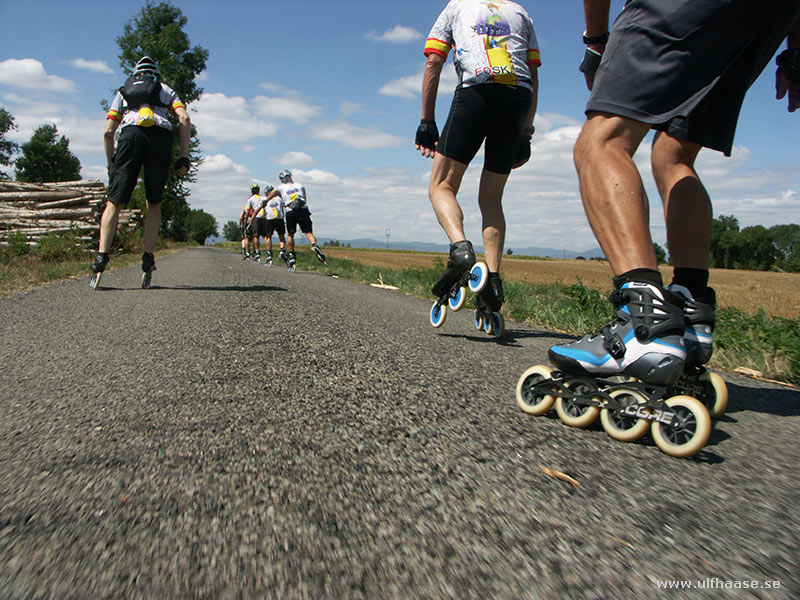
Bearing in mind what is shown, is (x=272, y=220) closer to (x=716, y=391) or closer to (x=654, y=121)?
(x=654, y=121)

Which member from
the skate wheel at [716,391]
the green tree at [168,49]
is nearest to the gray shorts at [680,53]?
the skate wheel at [716,391]

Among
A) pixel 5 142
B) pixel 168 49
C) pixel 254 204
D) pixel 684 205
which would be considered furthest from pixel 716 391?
pixel 5 142

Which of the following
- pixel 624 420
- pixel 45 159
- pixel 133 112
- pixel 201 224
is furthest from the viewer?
pixel 201 224

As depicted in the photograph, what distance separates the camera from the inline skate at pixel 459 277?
2.89 m

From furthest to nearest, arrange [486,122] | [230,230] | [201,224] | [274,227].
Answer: [230,230], [201,224], [274,227], [486,122]

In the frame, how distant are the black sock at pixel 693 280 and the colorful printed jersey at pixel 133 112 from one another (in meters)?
4.99

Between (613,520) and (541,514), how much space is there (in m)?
0.14

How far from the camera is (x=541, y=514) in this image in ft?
3.12

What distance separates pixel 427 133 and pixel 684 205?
1796 mm

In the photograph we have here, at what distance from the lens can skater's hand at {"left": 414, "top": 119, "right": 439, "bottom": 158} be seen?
3330 mm

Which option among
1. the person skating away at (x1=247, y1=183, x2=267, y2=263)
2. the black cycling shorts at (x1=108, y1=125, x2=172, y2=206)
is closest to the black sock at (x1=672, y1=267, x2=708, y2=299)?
the black cycling shorts at (x1=108, y1=125, x2=172, y2=206)

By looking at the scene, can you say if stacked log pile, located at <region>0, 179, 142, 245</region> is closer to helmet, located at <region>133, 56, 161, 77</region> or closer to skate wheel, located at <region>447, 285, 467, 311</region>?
helmet, located at <region>133, 56, 161, 77</region>

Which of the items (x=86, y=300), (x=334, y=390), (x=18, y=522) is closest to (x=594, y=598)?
(x=18, y=522)

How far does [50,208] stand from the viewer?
40.0 ft
